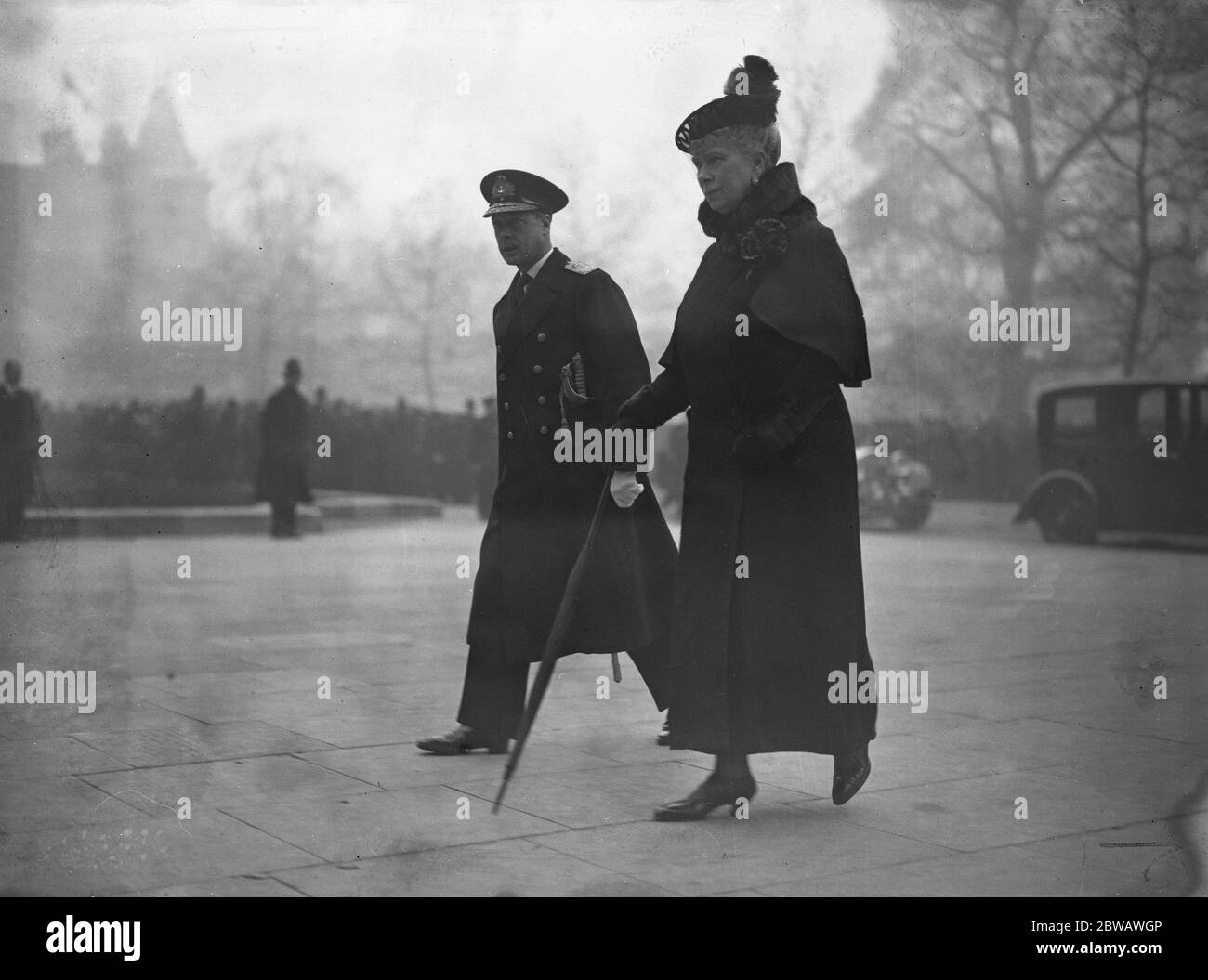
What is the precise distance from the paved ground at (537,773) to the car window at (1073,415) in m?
4.30

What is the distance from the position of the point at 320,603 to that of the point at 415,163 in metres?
4.54

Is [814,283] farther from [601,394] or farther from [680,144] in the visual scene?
[601,394]

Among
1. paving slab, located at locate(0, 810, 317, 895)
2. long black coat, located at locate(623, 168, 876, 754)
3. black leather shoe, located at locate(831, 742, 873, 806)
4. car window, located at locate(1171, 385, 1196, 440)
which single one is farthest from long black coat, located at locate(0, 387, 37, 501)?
car window, located at locate(1171, 385, 1196, 440)

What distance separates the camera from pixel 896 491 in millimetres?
15219

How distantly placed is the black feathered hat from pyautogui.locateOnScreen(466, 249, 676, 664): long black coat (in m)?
0.95

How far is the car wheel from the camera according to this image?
1345 centimetres

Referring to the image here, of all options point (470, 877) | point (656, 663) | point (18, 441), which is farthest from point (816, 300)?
point (18, 441)

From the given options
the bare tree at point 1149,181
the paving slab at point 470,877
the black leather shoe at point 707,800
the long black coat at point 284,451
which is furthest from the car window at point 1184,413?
the paving slab at point 470,877

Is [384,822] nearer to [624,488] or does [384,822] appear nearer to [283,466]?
[624,488]

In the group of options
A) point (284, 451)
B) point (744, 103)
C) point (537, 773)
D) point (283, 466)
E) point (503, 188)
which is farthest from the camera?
point (283, 466)

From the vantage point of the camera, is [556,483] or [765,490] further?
[556,483]

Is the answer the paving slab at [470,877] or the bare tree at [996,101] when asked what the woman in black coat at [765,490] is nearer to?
the paving slab at [470,877]

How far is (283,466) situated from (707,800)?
10510 mm

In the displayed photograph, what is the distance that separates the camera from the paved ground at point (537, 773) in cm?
379
